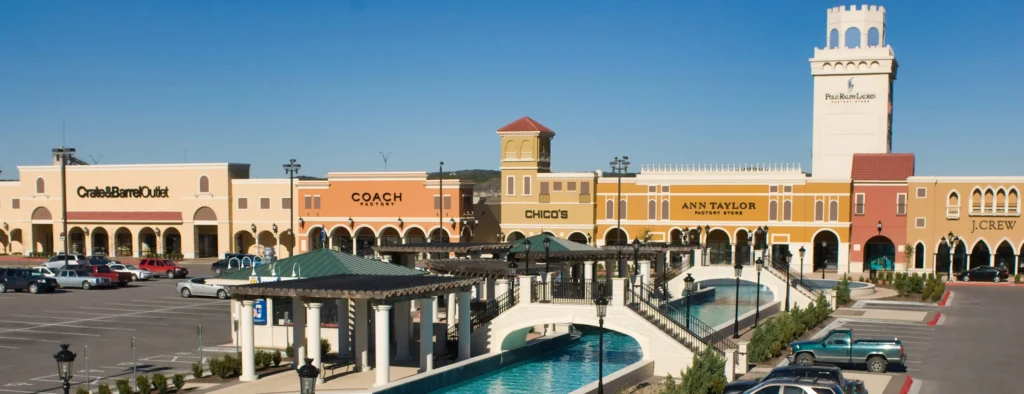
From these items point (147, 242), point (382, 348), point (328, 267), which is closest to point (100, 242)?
point (147, 242)

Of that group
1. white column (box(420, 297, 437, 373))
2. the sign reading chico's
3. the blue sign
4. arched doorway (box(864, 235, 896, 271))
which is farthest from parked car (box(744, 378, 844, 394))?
the sign reading chico's

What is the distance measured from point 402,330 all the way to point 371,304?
250 centimetres

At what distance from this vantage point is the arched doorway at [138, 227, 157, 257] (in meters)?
76.7

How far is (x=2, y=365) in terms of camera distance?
2794 centimetres

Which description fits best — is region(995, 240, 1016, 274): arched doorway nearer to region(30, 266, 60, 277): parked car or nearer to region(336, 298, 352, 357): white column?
region(336, 298, 352, 357): white column

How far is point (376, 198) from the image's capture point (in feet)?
233

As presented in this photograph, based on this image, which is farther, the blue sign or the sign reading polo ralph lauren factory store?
the sign reading polo ralph lauren factory store

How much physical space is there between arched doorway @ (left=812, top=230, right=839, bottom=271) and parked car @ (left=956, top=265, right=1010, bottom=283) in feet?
28.8

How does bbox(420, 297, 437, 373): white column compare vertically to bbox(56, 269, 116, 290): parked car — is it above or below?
above

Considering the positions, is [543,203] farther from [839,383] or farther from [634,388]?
[839,383]

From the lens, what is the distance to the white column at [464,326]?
27875 mm

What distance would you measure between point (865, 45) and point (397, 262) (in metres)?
59.6

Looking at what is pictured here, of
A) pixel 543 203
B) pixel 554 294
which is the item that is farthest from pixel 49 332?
pixel 543 203

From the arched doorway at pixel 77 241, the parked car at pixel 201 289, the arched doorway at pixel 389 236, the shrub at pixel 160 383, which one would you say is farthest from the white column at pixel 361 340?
the arched doorway at pixel 77 241
